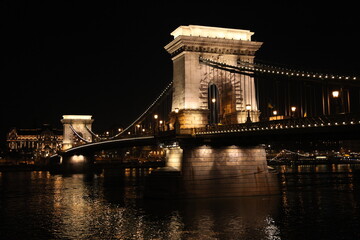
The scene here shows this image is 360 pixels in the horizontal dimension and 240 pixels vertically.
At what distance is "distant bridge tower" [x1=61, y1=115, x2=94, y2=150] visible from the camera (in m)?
103

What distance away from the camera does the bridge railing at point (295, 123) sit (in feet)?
78.4

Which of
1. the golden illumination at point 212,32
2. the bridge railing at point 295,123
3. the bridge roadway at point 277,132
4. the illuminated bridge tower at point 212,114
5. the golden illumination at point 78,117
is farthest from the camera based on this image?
the golden illumination at point 78,117

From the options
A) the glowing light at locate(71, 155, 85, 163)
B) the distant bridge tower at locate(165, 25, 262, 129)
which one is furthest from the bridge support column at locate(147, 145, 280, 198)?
→ the glowing light at locate(71, 155, 85, 163)

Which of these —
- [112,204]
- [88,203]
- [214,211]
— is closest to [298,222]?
[214,211]

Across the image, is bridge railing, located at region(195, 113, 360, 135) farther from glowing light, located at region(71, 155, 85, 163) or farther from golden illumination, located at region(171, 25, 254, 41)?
glowing light, located at region(71, 155, 85, 163)

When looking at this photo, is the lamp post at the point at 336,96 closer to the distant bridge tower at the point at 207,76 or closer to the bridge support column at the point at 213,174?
the bridge support column at the point at 213,174

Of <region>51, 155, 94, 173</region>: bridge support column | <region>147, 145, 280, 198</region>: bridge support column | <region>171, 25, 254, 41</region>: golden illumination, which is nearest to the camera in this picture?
<region>147, 145, 280, 198</region>: bridge support column

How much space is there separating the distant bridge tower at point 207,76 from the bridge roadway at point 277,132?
10.1 feet

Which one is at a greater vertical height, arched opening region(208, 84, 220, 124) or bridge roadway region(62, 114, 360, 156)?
arched opening region(208, 84, 220, 124)

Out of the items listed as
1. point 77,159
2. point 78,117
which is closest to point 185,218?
point 77,159

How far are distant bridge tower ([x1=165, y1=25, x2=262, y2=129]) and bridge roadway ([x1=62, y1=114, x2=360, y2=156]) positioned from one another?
3.08 meters

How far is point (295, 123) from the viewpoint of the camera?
27.7 meters

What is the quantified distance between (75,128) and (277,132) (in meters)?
82.7

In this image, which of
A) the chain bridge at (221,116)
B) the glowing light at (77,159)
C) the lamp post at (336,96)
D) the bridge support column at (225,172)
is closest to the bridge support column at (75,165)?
the glowing light at (77,159)
